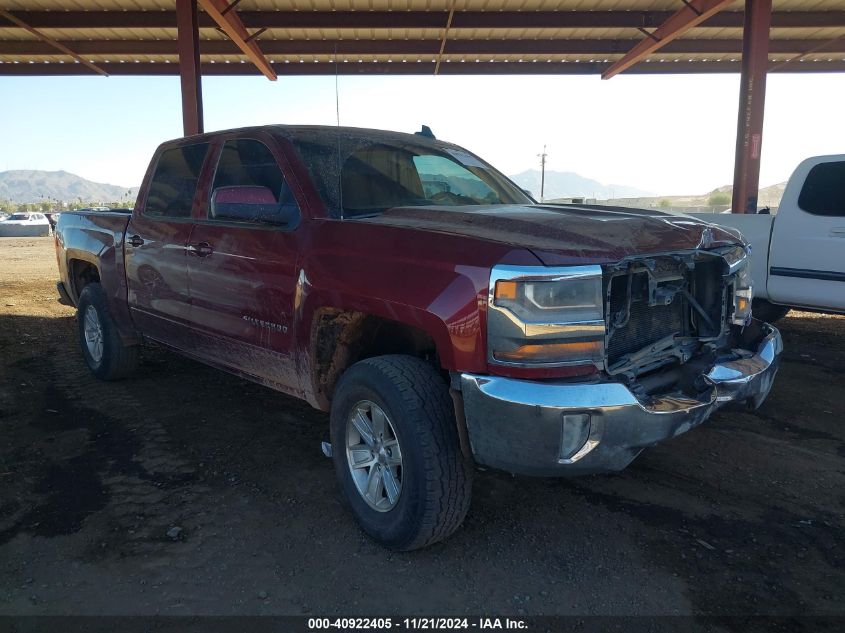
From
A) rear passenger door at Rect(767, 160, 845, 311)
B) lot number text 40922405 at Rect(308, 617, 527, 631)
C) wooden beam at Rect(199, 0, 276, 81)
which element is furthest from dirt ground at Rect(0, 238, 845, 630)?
→ wooden beam at Rect(199, 0, 276, 81)

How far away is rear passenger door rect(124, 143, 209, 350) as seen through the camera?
3.96 m

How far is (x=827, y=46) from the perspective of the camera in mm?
12812

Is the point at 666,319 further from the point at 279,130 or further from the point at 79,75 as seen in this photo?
the point at 79,75

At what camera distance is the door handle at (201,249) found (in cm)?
362

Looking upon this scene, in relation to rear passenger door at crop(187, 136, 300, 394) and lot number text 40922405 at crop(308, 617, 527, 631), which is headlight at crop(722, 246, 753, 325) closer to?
lot number text 40922405 at crop(308, 617, 527, 631)

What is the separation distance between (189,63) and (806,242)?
30.9 ft

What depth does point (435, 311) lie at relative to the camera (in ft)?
7.92

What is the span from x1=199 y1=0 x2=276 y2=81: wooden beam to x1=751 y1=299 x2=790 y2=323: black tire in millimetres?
8769

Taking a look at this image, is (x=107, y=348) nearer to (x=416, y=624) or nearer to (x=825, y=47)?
(x=416, y=624)

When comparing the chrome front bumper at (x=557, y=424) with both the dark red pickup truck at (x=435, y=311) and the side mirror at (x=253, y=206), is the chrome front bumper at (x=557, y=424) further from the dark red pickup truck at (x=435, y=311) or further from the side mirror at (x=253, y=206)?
the side mirror at (x=253, y=206)

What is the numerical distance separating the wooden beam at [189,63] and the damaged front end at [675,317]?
924cm

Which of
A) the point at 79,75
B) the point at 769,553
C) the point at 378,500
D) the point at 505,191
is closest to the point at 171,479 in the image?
the point at 378,500

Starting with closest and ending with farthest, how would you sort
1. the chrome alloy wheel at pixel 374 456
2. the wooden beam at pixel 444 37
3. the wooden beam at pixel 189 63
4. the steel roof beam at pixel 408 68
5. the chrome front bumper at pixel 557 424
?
the chrome front bumper at pixel 557 424 → the chrome alloy wheel at pixel 374 456 → the wooden beam at pixel 189 63 → the wooden beam at pixel 444 37 → the steel roof beam at pixel 408 68

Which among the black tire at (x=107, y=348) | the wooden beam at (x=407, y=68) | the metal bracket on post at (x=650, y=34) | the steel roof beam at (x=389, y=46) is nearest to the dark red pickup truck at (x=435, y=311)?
the black tire at (x=107, y=348)
